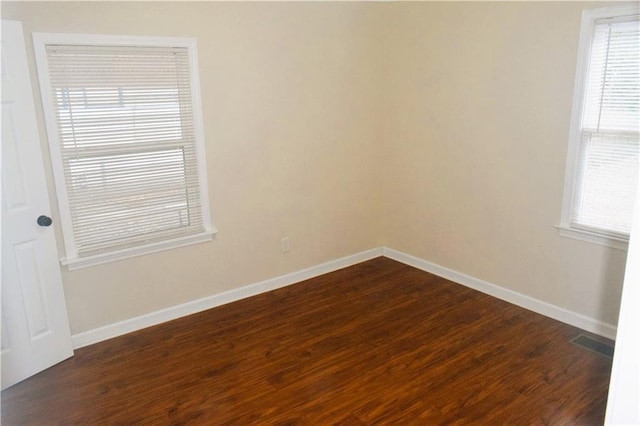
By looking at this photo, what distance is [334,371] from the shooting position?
2.81 meters

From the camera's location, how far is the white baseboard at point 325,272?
3.18m

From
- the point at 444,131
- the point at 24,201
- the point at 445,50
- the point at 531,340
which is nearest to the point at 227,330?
the point at 24,201

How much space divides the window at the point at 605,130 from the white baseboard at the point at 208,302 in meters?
2.02

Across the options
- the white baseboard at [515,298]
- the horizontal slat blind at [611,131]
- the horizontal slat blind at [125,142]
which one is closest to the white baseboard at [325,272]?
the white baseboard at [515,298]

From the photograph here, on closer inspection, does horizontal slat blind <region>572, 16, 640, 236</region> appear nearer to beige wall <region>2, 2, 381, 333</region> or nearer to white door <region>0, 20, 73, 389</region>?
beige wall <region>2, 2, 381, 333</region>

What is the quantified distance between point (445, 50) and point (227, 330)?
9.32 feet

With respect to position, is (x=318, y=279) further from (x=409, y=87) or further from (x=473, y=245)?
(x=409, y=87)

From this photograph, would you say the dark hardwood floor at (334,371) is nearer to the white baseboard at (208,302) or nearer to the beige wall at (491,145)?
the white baseboard at (208,302)

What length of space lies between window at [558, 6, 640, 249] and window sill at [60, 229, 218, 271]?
2678 mm

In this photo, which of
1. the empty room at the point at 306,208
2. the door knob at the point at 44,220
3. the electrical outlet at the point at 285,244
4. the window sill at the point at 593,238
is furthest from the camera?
the electrical outlet at the point at 285,244

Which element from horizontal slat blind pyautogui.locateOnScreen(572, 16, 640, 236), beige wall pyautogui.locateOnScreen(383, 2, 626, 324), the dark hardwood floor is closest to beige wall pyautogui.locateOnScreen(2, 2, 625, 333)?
beige wall pyautogui.locateOnScreen(383, 2, 626, 324)

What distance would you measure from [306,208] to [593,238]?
87.8 inches

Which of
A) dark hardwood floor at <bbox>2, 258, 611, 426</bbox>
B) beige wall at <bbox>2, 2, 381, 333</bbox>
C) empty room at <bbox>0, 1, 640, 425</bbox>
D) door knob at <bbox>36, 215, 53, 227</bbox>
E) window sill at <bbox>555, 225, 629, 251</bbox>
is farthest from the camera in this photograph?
beige wall at <bbox>2, 2, 381, 333</bbox>

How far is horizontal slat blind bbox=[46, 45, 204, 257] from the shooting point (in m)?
2.86
